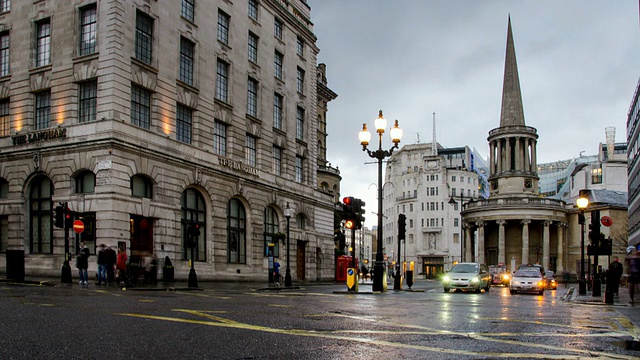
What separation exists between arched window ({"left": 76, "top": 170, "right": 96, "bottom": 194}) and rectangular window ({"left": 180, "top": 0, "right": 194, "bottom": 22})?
1200 centimetres

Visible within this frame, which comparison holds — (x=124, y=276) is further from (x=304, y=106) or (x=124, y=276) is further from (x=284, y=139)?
(x=304, y=106)

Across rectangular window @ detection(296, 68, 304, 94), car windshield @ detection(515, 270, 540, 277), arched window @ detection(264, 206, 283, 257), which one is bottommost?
car windshield @ detection(515, 270, 540, 277)

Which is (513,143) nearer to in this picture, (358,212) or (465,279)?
(465,279)

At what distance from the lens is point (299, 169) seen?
52.9m

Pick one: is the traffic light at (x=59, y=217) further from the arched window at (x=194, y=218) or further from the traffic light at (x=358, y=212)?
→ the traffic light at (x=358, y=212)

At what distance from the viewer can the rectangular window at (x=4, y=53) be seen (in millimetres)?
36438

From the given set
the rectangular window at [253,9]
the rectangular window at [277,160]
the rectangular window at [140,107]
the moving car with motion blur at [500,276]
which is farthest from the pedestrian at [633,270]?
the moving car with motion blur at [500,276]

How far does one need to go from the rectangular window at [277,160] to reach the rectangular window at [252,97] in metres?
4.10

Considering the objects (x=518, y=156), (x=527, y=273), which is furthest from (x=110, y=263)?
(x=518, y=156)

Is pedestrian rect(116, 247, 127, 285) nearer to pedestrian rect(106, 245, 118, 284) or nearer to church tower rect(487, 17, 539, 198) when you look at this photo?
pedestrian rect(106, 245, 118, 284)

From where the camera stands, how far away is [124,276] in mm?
27250

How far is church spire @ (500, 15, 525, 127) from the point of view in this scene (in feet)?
309

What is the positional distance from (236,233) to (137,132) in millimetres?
11929

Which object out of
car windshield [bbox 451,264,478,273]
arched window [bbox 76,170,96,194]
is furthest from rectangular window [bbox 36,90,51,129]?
car windshield [bbox 451,264,478,273]
